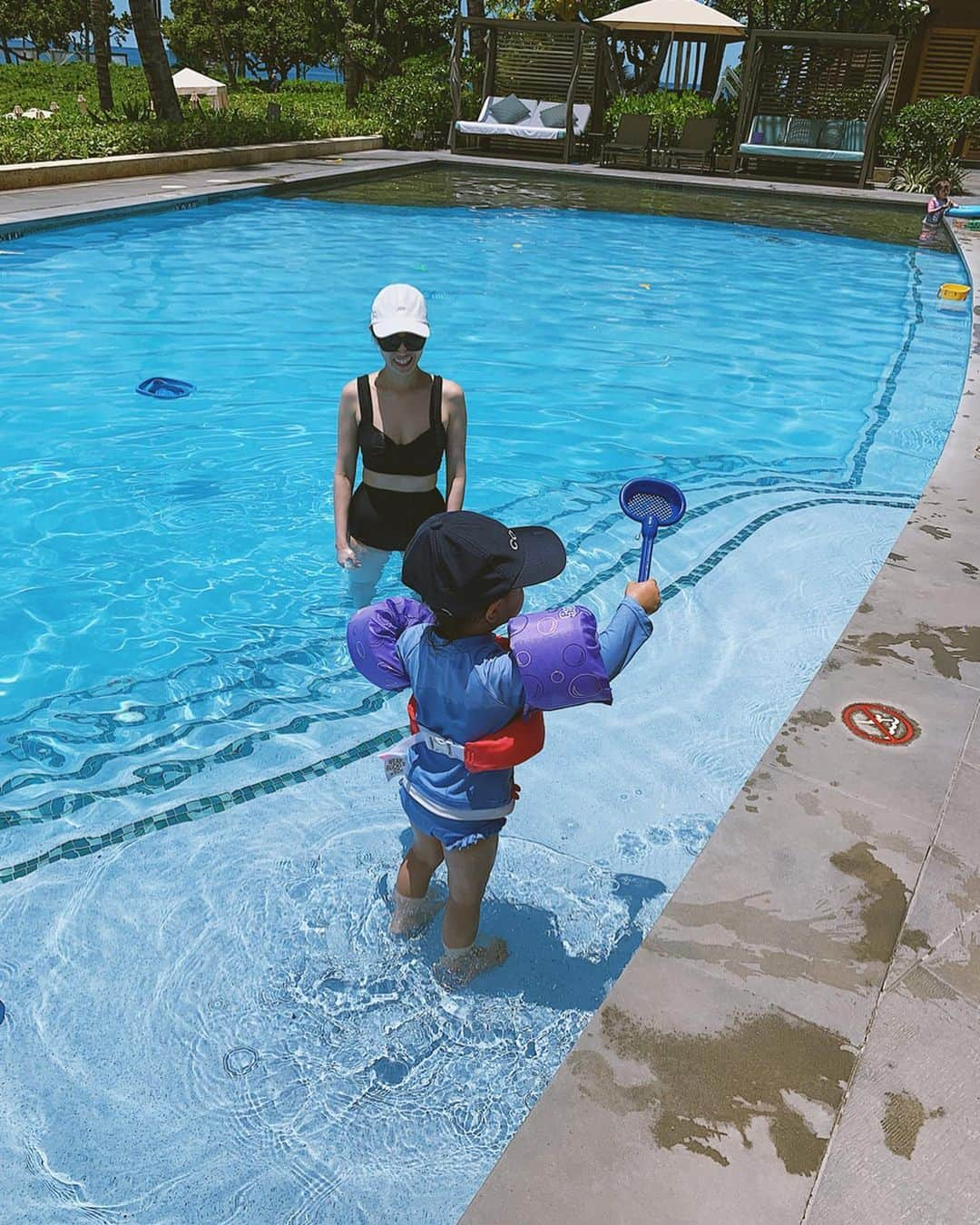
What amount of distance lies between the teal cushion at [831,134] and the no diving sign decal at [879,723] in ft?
74.0

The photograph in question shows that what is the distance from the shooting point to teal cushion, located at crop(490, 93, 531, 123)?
2408 cm

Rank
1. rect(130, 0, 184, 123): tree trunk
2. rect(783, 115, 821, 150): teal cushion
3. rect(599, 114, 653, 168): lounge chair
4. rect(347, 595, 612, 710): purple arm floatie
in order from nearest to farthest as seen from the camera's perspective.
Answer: rect(347, 595, 612, 710): purple arm floatie, rect(130, 0, 184, 123): tree trunk, rect(783, 115, 821, 150): teal cushion, rect(599, 114, 653, 168): lounge chair

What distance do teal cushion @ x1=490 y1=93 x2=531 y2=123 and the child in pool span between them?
81.8ft

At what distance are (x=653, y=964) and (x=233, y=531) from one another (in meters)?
4.62

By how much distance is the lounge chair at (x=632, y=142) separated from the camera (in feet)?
76.6

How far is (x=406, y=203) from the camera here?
17.7m

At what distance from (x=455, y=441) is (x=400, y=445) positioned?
0.22 m

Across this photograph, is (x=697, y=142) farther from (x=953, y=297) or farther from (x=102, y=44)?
(x=102, y=44)

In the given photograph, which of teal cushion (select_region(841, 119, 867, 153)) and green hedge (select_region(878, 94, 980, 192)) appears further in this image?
teal cushion (select_region(841, 119, 867, 153))

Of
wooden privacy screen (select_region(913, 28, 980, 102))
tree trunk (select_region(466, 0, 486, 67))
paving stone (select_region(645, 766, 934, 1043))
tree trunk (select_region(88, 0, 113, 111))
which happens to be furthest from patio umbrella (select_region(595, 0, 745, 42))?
paving stone (select_region(645, 766, 934, 1043))

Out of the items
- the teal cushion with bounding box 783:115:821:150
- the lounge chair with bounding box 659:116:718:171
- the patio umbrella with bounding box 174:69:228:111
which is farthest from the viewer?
the patio umbrella with bounding box 174:69:228:111

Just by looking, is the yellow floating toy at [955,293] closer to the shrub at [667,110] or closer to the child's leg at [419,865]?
the child's leg at [419,865]

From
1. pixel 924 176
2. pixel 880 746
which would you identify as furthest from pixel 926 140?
pixel 880 746

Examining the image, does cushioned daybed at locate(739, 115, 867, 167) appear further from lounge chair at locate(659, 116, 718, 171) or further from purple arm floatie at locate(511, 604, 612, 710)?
purple arm floatie at locate(511, 604, 612, 710)
